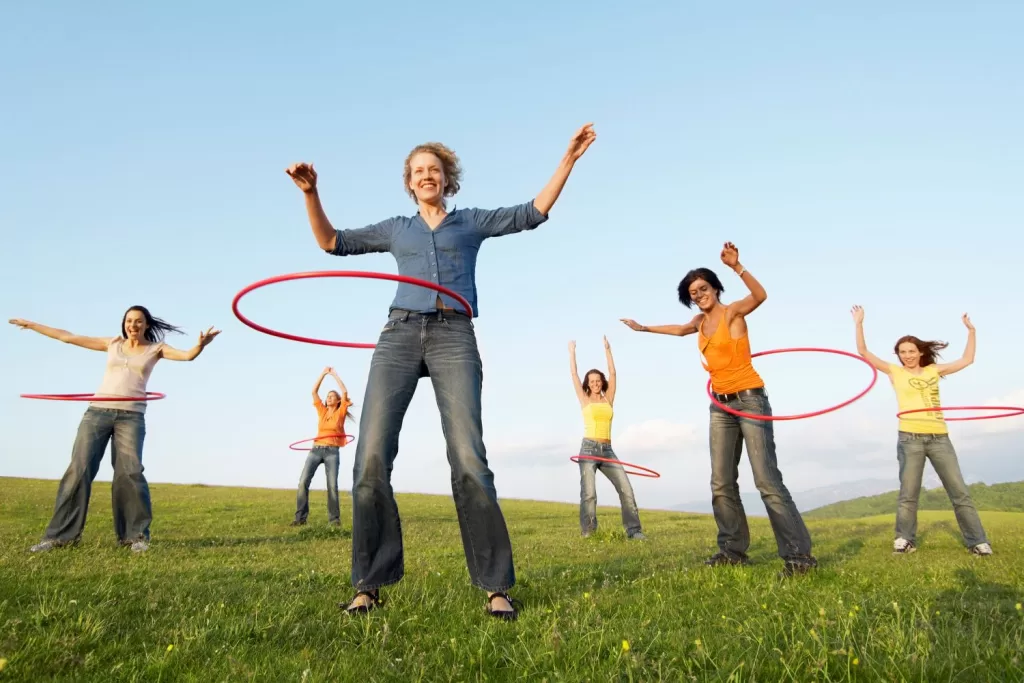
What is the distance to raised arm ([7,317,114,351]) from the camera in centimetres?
1043

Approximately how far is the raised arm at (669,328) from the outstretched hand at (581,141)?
12.1 ft

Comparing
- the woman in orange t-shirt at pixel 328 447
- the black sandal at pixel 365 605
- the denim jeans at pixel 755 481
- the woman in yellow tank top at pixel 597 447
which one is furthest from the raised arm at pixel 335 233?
the woman in orange t-shirt at pixel 328 447

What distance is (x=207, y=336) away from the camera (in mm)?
10234

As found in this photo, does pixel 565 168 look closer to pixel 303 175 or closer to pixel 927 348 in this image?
pixel 303 175

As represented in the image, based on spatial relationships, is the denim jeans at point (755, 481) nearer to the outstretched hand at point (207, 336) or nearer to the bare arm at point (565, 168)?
the bare arm at point (565, 168)

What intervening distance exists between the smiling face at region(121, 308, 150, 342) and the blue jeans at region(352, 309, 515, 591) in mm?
6764

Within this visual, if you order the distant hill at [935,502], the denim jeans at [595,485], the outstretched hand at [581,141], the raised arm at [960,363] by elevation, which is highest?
the outstretched hand at [581,141]

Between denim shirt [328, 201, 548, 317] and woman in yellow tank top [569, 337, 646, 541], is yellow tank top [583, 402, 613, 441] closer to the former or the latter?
woman in yellow tank top [569, 337, 646, 541]

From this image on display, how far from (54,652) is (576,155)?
182 inches

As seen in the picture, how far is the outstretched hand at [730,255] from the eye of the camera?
770cm

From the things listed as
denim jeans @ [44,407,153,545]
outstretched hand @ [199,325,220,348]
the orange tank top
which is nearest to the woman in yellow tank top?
the orange tank top

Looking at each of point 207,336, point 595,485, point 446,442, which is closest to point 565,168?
point 446,442

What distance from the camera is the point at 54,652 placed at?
3842 millimetres

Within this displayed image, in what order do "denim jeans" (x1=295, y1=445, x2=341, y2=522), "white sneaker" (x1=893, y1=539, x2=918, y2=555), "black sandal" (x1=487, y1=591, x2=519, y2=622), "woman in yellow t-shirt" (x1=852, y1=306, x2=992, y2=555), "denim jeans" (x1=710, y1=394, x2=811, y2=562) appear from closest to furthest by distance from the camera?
"black sandal" (x1=487, y1=591, x2=519, y2=622) < "denim jeans" (x1=710, y1=394, x2=811, y2=562) < "white sneaker" (x1=893, y1=539, x2=918, y2=555) < "woman in yellow t-shirt" (x1=852, y1=306, x2=992, y2=555) < "denim jeans" (x1=295, y1=445, x2=341, y2=522)
